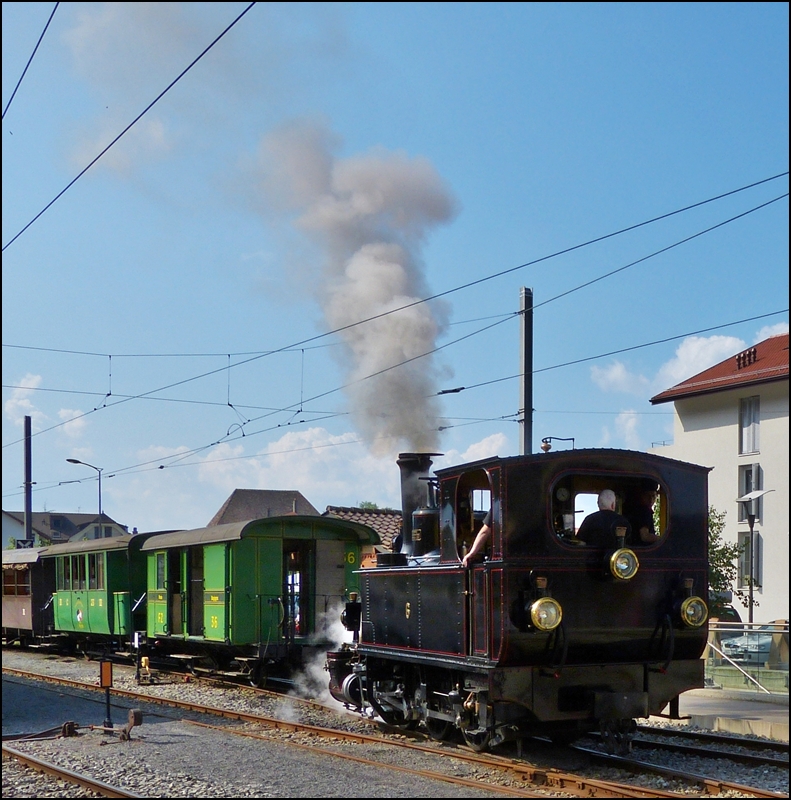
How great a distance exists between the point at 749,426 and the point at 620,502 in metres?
18.1

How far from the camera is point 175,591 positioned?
17578mm

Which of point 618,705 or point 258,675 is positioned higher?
point 618,705

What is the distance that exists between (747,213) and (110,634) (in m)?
14.0

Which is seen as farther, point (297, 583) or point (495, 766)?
point (297, 583)

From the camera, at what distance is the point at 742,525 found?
28.7 meters

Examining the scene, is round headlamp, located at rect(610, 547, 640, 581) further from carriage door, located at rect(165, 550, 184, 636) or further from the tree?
the tree

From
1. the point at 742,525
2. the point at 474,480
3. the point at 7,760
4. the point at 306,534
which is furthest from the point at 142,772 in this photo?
the point at 742,525

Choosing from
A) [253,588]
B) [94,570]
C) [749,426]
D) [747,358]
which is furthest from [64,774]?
[749,426]

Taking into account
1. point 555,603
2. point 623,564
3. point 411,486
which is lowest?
point 555,603

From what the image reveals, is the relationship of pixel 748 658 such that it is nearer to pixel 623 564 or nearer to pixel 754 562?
pixel 623 564

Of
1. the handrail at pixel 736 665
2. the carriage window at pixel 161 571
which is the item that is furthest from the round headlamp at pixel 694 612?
the carriage window at pixel 161 571

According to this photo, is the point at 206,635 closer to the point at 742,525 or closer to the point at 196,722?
the point at 196,722

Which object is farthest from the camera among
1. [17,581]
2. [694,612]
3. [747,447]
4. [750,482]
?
[747,447]

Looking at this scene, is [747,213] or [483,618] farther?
[747,213]
